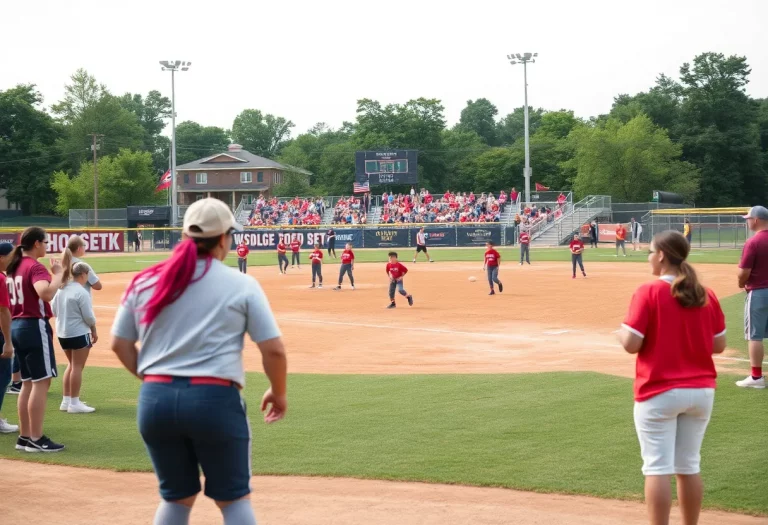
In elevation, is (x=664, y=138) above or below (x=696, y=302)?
above

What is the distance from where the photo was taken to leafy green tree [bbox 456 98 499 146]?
141750 mm

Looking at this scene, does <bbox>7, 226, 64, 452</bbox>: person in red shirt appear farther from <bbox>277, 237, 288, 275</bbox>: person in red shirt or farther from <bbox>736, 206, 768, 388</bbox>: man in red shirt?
<bbox>277, 237, 288, 275</bbox>: person in red shirt

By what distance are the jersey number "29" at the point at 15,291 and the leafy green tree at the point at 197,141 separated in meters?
133

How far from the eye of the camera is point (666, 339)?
5207 mm

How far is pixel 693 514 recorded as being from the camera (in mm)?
5434

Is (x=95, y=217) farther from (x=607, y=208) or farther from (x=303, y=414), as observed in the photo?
(x=303, y=414)

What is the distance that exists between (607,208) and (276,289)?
125 ft

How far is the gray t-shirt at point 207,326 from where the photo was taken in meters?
4.05

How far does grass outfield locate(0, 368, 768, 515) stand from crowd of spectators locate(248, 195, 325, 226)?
56734 mm

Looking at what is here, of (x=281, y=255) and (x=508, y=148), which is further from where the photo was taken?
(x=508, y=148)

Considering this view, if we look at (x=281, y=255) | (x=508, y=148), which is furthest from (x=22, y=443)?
(x=508, y=148)

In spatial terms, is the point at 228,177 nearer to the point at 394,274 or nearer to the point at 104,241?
the point at 104,241

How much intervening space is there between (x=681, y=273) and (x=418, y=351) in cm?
1172

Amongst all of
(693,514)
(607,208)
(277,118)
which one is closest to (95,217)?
(607,208)
